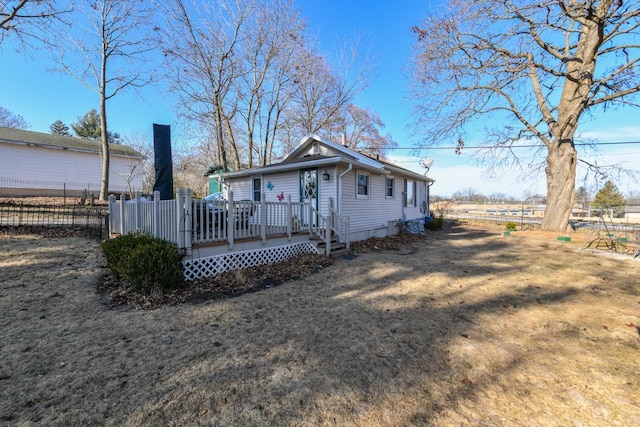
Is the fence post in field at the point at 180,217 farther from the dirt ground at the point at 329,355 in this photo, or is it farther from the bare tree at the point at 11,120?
the bare tree at the point at 11,120

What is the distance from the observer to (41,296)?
469 cm

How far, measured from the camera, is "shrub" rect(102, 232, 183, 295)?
4.71 meters

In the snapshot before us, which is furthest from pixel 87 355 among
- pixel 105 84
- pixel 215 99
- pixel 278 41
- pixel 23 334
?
pixel 105 84

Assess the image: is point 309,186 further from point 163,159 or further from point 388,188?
point 163,159

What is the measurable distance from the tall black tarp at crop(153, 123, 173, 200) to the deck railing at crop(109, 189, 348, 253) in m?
0.38

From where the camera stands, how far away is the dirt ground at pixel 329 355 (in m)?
2.18

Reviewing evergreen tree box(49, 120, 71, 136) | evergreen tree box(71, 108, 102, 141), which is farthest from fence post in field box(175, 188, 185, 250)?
evergreen tree box(49, 120, 71, 136)

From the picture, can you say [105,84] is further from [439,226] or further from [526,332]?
[526,332]

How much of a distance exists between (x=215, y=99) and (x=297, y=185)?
1096 cm

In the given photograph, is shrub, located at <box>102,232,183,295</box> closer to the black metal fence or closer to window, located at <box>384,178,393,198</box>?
the black metal fence

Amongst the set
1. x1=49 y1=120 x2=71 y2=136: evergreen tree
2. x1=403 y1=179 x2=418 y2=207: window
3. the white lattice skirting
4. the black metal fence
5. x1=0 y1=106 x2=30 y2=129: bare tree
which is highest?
x1=49 y1=120 x2=71 y2=136: evergreen tree

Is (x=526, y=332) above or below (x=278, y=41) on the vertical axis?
below

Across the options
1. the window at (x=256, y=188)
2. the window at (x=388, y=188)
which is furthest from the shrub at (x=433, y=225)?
the window at (x=256, y=188)

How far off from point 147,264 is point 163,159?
2.64m
